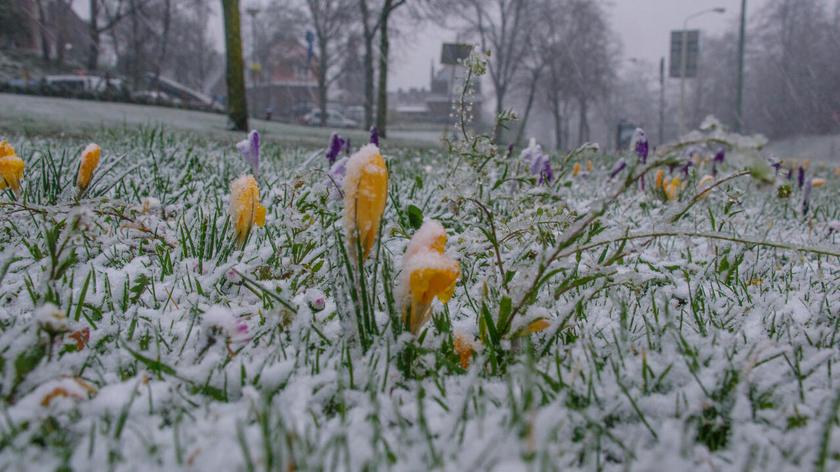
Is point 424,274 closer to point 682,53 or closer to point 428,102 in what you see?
point 682,53

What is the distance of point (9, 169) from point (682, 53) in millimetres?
25951

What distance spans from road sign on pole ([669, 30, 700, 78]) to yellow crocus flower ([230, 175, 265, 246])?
2497 cm

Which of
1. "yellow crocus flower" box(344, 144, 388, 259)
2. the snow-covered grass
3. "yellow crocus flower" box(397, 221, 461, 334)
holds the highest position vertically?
"yellow crocus flower" box(344, 144, 388, 259)

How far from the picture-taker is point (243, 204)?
60.3 inches

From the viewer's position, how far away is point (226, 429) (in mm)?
713

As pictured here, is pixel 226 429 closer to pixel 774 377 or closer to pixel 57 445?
pixel 57 445

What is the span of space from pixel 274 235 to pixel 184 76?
59528 millimetres

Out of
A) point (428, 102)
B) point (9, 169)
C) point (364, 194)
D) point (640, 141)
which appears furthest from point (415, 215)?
point (428, 102)

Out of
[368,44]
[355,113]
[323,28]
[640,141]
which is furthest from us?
[355,113]

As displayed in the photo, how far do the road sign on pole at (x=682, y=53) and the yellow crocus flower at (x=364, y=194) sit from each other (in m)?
25.3

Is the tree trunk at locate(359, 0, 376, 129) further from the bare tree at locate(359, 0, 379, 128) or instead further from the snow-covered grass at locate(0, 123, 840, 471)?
the snow-covered grass at locate(0, 123, 840, 471)

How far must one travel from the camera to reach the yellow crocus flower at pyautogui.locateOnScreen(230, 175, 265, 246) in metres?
1.52

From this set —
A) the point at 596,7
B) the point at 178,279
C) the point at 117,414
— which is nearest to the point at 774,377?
the point at 117,414

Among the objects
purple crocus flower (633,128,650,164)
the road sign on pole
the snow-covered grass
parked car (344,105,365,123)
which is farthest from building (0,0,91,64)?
the snow-covered grass
